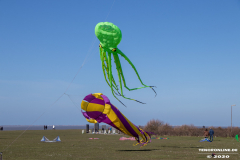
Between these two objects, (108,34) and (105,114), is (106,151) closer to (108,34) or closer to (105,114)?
(105,114)

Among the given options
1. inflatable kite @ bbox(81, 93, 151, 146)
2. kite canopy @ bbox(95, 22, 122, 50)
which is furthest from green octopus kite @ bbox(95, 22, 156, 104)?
inflatable kite @ bbox(81, 93, 151, 146)

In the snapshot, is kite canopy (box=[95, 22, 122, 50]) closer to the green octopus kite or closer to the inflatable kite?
the green octopus kite

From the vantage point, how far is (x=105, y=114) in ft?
56.0

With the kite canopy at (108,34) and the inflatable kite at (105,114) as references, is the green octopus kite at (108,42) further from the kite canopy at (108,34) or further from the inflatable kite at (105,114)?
the inflatable kite at (105,114)

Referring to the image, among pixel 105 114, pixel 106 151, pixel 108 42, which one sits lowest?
pixel 106 151

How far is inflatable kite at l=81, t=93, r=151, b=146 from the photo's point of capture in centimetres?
1672

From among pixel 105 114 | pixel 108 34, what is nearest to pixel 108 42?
pixel 108 34

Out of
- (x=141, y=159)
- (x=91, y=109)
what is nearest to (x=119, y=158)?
(x=141, y=159)

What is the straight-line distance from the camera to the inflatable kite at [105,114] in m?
16.7

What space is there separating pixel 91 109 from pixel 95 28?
20.4 ft

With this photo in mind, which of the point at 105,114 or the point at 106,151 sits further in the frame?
the point at 106,151

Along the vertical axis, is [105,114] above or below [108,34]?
below

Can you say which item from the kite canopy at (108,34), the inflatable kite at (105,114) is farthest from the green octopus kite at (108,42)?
the inflatable kite at (105,114)

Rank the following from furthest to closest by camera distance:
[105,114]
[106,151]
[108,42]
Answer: [106,151]
[105,114]
[108,42]
